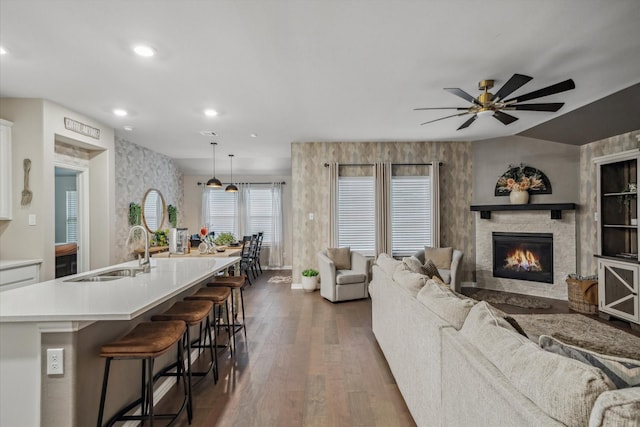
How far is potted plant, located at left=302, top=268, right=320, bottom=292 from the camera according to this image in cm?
578

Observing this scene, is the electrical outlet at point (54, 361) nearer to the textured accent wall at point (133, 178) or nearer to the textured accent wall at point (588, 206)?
the textured accent wall at point (133, 178)

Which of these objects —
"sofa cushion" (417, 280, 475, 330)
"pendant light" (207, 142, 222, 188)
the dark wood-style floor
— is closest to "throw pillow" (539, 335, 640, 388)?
"sofa cushion" (417, 280, 475, 330)

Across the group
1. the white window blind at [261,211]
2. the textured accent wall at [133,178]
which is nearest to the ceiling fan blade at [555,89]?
the textured accent wall at [133,178]

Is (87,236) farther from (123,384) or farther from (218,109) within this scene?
(123,384)

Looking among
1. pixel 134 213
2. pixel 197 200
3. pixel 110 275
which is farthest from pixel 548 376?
pixel 197 200

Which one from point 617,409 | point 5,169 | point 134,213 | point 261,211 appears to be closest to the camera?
point 617,409

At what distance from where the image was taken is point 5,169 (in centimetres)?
360

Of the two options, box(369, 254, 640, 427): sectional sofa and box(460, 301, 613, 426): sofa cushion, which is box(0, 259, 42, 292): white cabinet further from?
box(460, 301, 613, 426): sofa cushion

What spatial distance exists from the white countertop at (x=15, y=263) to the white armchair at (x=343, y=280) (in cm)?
362

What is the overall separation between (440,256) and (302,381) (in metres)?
3.62

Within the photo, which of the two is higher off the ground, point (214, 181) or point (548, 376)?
point (214, 181)

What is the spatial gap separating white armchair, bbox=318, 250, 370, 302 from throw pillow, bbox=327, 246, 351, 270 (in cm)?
16

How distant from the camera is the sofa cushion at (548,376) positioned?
2.82 ft

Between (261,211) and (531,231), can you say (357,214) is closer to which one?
(531,231)
